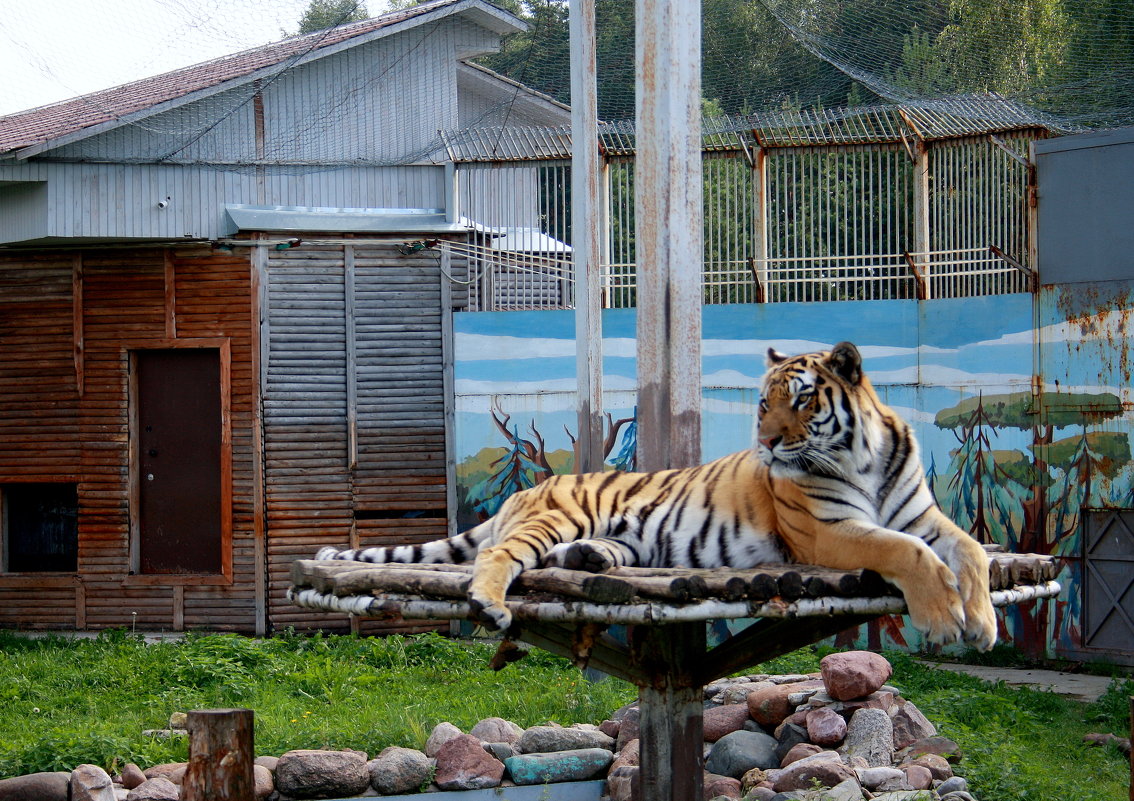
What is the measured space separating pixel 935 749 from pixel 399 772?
9.85 ft

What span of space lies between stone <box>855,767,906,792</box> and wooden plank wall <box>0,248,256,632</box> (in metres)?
6.62

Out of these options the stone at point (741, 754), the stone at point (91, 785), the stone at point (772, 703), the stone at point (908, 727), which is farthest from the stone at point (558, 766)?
the stone at point (91, 785)

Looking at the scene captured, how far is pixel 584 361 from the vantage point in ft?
30.2

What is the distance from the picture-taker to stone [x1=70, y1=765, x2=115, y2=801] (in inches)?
263

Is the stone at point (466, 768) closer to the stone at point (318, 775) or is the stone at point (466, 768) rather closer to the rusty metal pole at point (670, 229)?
the stone at point (318, 775)

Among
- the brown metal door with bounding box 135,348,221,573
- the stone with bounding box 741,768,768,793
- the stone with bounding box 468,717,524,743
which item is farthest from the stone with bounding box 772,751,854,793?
the brown metal door with bounding box 135,348,221,573

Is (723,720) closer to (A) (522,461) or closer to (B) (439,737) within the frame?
(B) (439,737)

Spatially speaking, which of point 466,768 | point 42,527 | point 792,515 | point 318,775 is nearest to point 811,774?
point 466,768

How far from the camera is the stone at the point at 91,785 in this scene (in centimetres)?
668

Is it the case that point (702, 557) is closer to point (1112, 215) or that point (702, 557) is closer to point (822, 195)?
point (1112, 215)

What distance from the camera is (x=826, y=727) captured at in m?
7.17

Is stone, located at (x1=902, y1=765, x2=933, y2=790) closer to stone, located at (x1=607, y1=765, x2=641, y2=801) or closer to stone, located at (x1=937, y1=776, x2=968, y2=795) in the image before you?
stone, located at (x1=937, y1=776, x2=968, y2=795)

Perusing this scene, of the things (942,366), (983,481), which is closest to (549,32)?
(942,366)

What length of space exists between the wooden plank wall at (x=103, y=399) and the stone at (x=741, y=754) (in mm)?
5620
